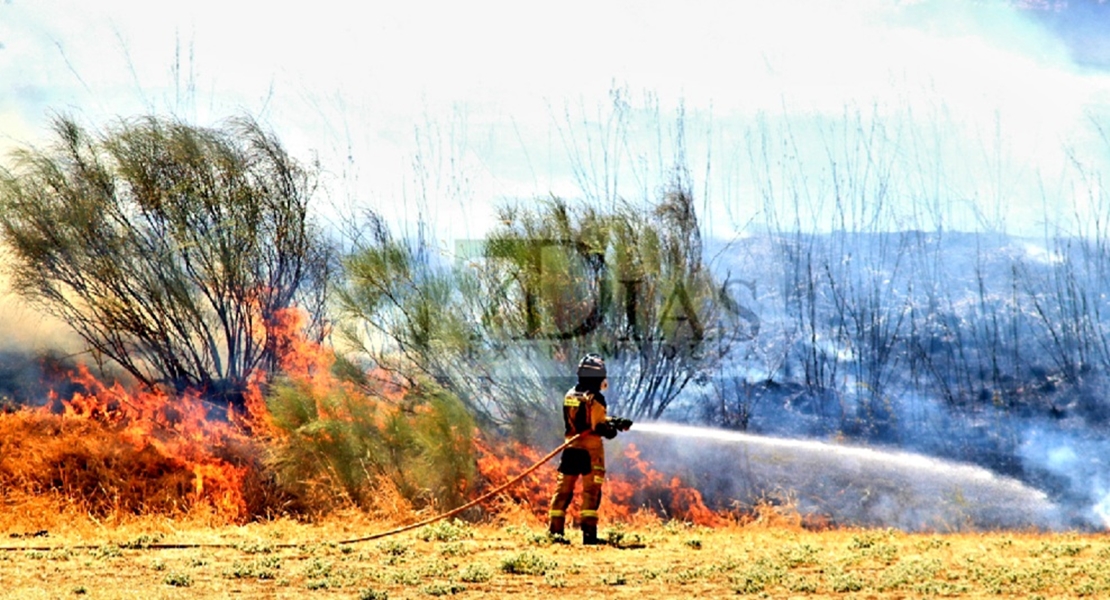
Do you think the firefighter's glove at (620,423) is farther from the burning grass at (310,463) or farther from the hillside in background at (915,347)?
the hillside in background at (915,347)

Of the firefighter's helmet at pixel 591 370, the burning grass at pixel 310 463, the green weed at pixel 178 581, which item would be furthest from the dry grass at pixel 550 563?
the firefighter's helmet at pixel 591 370

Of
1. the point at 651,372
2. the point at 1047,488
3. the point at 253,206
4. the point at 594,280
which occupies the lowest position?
the point at 1047,488

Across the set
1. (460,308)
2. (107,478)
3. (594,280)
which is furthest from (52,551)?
(594,280)

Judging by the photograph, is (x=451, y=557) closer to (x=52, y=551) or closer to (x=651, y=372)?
(x=52, y=551)

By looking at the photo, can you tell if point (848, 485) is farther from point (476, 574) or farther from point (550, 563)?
point (476, 574)

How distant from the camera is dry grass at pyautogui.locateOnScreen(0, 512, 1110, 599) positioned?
1347 centimetres

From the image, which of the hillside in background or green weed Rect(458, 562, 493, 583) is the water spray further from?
green weed Rect(458, 562, 493, 583)

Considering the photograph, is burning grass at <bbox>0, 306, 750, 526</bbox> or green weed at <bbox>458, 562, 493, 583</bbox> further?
burning grass at <bbox>0, 306, 750, 526</bbox>

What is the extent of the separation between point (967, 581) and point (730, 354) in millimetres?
8938

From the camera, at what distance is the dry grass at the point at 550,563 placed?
13.5 m

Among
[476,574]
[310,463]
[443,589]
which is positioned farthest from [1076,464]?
[310,463]

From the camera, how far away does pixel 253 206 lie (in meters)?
23.8

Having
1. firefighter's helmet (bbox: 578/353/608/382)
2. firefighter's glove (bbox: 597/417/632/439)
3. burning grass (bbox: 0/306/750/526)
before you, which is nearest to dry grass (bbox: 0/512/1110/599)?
burning grass (bbox: 0/306/750/526)

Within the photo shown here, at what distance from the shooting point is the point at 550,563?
14781 millimetres
